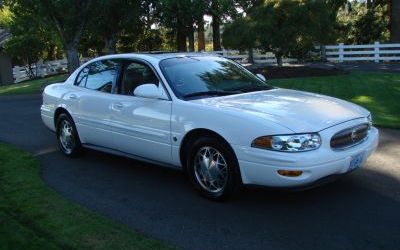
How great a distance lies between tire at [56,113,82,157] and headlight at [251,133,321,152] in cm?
360

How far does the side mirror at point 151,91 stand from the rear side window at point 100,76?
2.95ft

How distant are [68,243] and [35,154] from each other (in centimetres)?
403

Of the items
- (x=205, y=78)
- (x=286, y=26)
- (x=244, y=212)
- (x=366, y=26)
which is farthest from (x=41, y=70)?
(x=244, y=212)

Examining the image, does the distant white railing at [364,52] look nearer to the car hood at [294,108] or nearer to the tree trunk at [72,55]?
the tree trunk at [72,55]

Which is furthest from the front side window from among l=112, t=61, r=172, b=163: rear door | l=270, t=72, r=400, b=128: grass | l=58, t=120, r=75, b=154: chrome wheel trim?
l=270, t=72, r=400, b=128: grass

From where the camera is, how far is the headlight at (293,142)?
4949 mm

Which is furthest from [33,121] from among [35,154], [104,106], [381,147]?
[381,147]

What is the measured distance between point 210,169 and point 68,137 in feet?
10.2

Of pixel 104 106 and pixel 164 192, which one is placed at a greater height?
pixel 104 106

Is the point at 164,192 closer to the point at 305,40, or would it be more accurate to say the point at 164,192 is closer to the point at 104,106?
the point at 104,106

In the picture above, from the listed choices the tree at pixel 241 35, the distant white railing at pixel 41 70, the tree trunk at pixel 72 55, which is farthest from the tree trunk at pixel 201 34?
the tree trunk at pixel 72 55

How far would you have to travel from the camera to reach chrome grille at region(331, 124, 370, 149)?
518cm

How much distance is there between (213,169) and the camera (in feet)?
18.2

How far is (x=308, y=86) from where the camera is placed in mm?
15742
